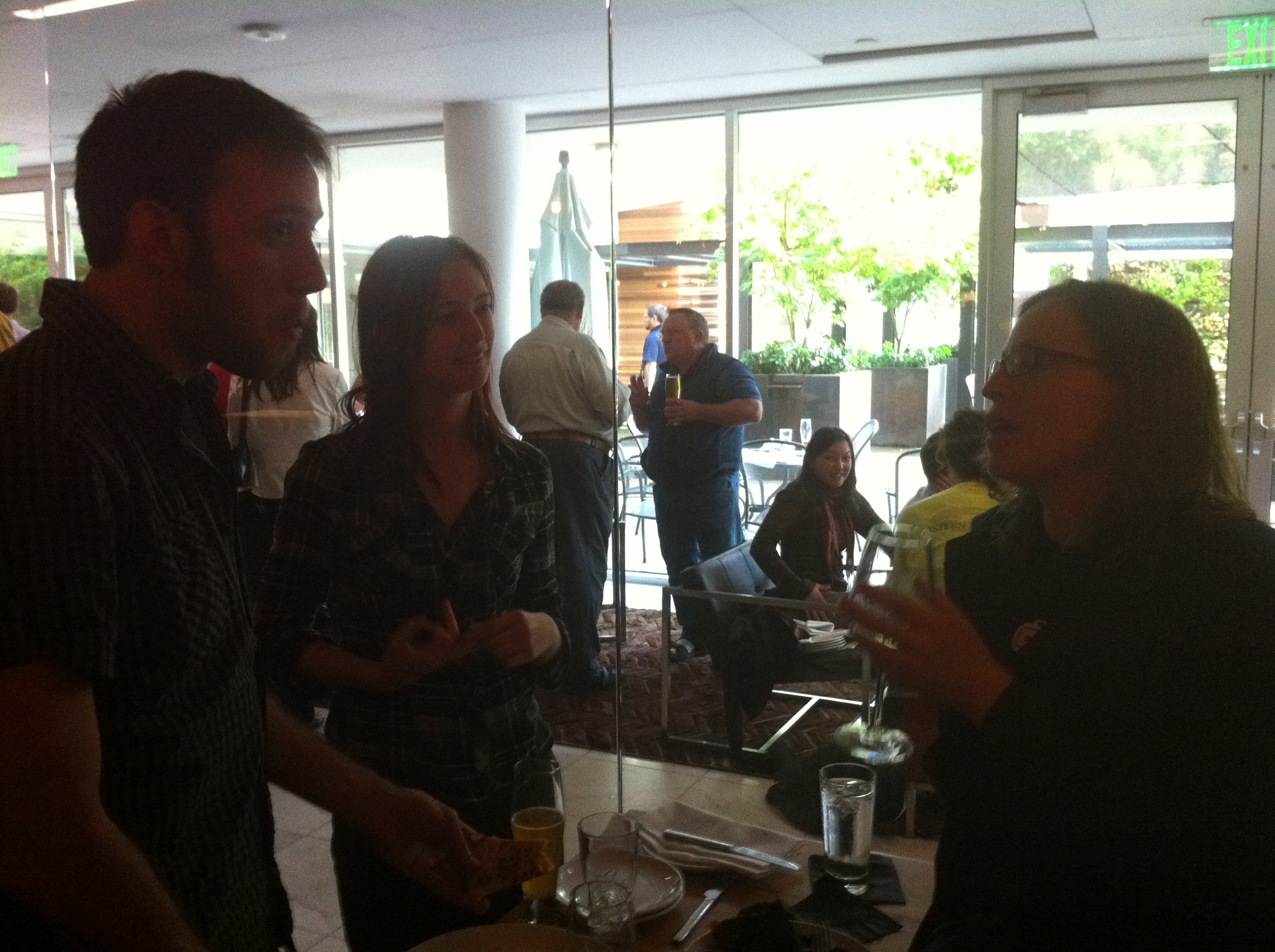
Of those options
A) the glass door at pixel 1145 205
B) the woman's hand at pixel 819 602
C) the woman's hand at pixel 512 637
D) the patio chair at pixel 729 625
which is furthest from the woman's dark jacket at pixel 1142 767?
the glass door at pixel 1145 205

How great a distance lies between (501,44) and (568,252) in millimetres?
840

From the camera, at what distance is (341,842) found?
4.52 ft

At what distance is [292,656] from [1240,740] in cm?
110

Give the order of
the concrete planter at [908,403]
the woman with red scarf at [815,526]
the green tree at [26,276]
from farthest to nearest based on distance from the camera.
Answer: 1. the concrete planter at [908,403]
2. the green tree at [26,276]
3. the woman with red scarf at [815,526]

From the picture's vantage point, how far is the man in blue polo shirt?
4.27m

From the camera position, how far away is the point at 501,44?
3.97m

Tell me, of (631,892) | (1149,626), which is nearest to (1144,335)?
(1149,626)

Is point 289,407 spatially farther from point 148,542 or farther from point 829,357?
point 829,357

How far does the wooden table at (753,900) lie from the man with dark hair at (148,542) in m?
0.20

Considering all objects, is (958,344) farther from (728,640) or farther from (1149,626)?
(1149,626)

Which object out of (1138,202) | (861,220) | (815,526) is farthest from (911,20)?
(815,526)

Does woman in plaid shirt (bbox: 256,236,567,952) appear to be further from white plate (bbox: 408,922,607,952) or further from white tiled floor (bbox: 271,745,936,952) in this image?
white tiled floor (bbox: 271,745,936,952)

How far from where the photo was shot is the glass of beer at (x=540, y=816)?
1.11 meters

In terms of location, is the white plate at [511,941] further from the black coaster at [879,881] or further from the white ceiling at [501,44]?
the white ceiling at [501,44]
